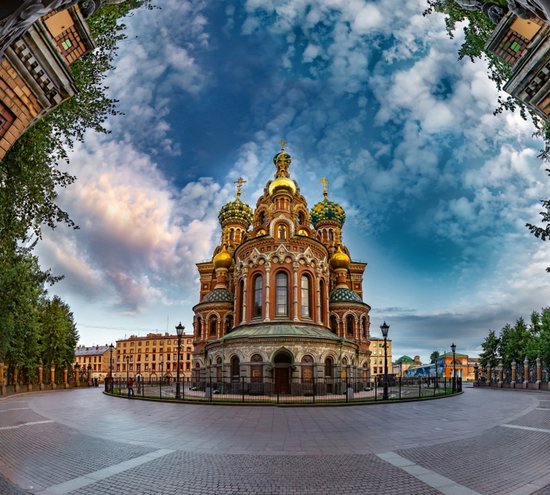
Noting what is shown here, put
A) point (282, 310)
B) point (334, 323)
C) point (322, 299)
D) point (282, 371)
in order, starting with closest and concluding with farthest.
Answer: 1. point (282, 371)
2. point (282, 310)
3. point (322, 299)
4. point (334, 323)

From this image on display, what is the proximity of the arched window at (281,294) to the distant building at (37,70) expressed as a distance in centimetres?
2772

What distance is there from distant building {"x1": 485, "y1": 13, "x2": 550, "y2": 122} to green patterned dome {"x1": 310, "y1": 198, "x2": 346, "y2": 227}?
42.8m

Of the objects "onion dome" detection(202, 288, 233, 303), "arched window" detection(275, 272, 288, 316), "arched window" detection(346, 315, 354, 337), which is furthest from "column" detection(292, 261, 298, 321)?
"onion dome" detection(202, 288, 233, 303)

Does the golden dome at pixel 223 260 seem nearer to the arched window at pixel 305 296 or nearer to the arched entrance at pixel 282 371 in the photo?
the arched window at pixel 305 296

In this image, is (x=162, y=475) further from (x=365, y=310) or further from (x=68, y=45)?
(x=365, y=310)

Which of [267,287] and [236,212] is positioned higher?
[236,212]

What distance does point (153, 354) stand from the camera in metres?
97.5

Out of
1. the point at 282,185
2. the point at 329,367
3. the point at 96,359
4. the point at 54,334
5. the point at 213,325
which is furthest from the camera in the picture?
the point at 96,359

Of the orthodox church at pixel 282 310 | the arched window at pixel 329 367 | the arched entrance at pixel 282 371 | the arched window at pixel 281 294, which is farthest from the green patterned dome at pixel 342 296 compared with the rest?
the arched entrance at pixel 282 371

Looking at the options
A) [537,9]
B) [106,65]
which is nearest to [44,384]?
[106,65]

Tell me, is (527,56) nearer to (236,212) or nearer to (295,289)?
(295,289)

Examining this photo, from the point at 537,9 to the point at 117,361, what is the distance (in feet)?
361

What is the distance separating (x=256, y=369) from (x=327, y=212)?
28.1 meters

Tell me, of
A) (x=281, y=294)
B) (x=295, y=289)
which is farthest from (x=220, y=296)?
(x=295, y=289)
